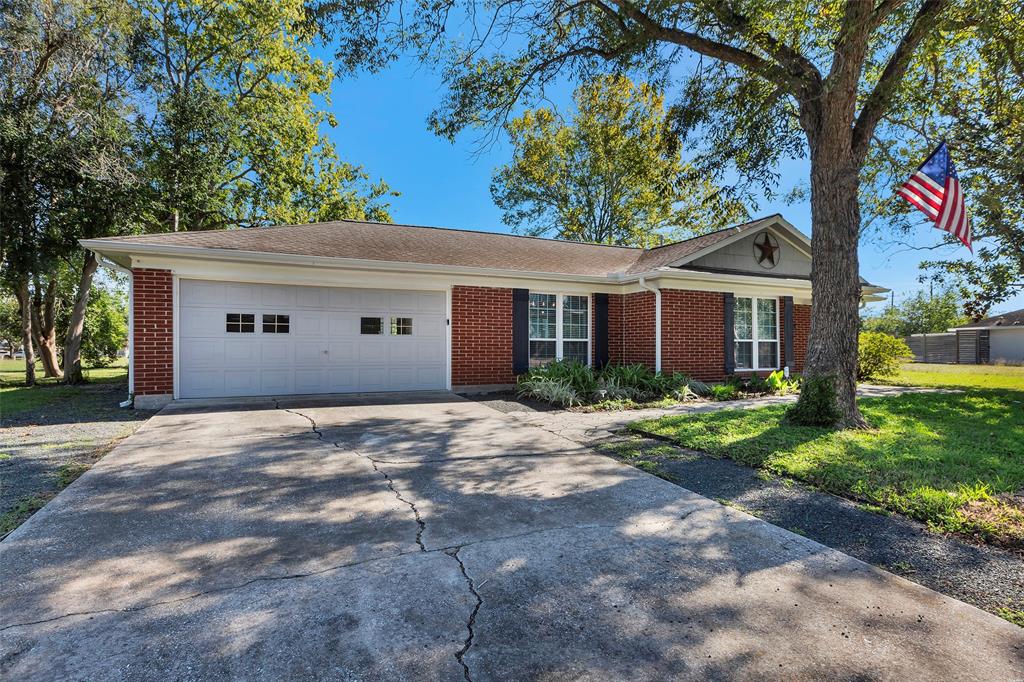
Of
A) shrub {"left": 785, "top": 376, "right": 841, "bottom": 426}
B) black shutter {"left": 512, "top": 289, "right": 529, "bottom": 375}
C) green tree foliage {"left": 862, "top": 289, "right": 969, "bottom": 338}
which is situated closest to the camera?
shrub {"left": 785, "top": 376, "right": 841, "bottom": 426}

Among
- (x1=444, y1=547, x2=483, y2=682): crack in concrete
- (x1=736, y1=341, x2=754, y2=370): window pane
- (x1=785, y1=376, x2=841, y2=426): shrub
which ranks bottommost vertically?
(x1=444, y1=547, x2=483, y2=682): crack in concrete

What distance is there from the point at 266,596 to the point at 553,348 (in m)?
9.45

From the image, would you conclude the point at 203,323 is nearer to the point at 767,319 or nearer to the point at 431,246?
the point at 431,246

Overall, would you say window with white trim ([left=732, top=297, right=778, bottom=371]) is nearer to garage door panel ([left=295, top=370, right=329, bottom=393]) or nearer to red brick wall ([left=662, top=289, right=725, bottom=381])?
red brick wall ([left=662, top=289, right=725, bottom=381])

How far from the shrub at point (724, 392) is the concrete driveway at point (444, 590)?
6517mm

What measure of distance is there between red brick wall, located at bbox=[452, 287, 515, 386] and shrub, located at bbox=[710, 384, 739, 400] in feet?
14.8

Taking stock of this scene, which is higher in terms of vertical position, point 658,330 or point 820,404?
point 658,330

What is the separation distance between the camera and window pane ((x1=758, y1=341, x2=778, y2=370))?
41.4 ft

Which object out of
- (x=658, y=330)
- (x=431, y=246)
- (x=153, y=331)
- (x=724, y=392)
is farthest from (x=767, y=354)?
(x=153, y=331)

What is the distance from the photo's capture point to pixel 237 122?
54.7 ft

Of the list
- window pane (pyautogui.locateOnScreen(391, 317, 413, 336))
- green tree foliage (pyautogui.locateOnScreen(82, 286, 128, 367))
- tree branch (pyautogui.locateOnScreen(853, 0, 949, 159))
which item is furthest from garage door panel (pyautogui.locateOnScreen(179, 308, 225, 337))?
green tree foliage (pyautogui.locateOnScreen(82, 286, 128, 367))

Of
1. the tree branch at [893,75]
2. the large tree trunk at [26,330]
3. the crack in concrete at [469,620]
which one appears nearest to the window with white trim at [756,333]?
the tree branch at [893,75]

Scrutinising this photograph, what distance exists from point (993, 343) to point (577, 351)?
33849mm

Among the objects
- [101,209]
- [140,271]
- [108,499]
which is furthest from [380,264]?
[101,209]
